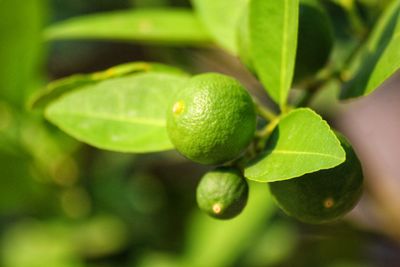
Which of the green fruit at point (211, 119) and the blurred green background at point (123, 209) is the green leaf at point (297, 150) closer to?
the green fruit at point (211, 119)

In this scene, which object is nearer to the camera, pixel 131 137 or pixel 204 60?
pixel 131 137

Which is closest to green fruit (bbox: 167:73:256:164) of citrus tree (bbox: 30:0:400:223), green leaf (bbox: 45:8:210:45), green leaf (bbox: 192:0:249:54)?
citrus tree (bbox: 30:0:400:223)

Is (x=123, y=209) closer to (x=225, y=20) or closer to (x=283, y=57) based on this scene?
(x=225, y=20)

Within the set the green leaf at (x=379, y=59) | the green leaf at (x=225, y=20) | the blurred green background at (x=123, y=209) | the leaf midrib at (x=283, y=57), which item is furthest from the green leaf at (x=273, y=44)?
the blurred green background at (x=123, y=209)

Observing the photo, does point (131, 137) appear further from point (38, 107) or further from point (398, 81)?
point (398, 81)

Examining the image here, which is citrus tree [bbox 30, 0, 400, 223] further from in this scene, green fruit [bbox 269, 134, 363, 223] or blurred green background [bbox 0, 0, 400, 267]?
blurred green background [bbox 0, 0, 400, 267]

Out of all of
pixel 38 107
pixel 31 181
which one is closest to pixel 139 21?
pixel 38 107
